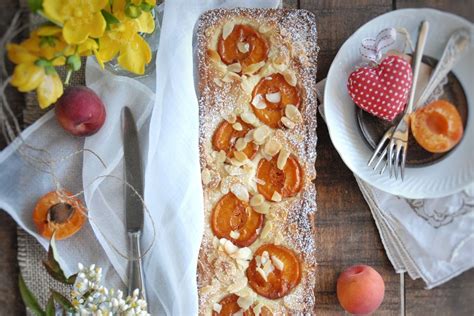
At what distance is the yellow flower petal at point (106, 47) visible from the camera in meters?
1.35

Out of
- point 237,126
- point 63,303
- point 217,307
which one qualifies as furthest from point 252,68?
point 63,303

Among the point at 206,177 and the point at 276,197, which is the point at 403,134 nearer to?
the point at 276,197

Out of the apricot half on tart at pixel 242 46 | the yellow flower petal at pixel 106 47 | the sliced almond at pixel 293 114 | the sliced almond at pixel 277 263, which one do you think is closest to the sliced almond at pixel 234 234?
the sliced almond at pixel 277 263

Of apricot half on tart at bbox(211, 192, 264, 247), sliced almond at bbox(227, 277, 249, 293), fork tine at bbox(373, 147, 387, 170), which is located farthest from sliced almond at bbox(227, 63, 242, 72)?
sliced almond at bbox(227, 277, 249, 293)

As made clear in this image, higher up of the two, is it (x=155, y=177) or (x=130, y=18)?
(x=130, y=18)

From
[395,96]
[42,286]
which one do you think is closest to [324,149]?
[395,96]

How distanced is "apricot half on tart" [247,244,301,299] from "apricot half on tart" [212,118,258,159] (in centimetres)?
25

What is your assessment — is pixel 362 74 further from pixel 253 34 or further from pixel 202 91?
pixel 202 91

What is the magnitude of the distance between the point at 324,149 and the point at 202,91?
0.37 metres

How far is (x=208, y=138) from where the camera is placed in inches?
61.7

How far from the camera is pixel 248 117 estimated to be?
1558mm

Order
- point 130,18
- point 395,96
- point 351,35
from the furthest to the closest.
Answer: point 351,35 → point 395,96 → point 130,18

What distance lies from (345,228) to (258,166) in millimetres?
313

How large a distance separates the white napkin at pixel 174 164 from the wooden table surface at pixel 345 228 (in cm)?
34
